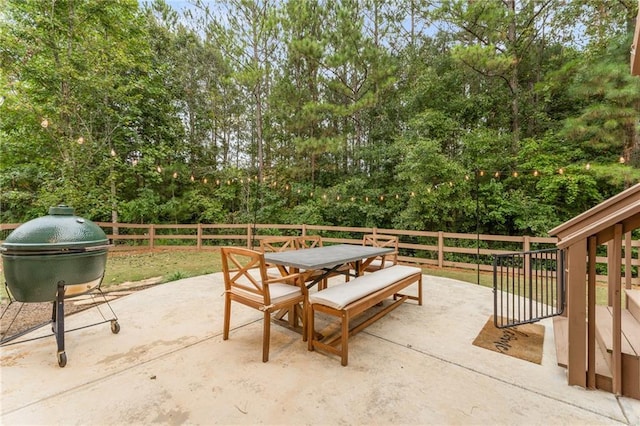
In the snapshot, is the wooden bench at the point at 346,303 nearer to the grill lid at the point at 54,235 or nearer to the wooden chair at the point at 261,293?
the wooden chair at the point at 261,293

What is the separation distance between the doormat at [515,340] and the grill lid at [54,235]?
140 inches

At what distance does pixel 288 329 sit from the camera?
2.75m

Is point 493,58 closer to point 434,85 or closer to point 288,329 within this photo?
point 434,85

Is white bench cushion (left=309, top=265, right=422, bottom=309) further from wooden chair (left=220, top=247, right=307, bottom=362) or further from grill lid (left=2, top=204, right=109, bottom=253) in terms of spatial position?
grill lid (left=2, top=204, right=109, bottom=253)

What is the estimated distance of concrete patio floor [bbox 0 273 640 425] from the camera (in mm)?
1568

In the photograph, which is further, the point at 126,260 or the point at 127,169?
the point at 127,169

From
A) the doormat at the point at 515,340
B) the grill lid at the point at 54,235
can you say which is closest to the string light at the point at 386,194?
the grill lid at the point at 54,235

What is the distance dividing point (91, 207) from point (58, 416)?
8.57 meters

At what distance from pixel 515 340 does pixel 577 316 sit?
870 millimetres

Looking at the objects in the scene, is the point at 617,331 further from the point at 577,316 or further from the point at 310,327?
the point at 310,327

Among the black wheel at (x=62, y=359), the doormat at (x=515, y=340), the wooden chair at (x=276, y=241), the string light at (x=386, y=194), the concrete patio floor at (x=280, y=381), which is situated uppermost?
the string light at (x=386, y=194)

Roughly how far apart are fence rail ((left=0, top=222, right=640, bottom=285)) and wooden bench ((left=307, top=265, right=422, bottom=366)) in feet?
8.50

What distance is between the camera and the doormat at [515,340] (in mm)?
2297

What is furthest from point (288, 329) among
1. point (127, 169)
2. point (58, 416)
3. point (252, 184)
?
point (127, 169)
